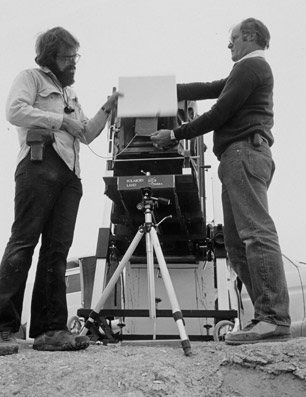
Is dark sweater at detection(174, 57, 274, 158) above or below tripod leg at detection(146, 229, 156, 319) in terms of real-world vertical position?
above

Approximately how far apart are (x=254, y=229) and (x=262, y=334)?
0.61m

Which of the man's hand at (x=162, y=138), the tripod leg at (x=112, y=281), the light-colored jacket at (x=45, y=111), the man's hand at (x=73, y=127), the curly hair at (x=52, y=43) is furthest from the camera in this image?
the man's hand at (x=162, y=138)

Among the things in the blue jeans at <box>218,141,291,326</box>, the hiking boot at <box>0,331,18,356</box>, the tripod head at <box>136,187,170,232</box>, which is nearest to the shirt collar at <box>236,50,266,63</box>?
the blue jeans at <box>218,141,291,326</box>

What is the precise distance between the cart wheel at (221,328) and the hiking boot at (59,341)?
145 cm

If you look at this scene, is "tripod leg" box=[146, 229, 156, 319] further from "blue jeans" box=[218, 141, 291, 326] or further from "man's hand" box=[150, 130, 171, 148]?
"man's hand" box=[150, 130, 171, 148]

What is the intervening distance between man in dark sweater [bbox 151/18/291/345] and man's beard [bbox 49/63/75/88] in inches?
29.9

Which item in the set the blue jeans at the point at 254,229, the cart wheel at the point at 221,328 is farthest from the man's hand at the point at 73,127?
the cart wheel at the point at 221,328

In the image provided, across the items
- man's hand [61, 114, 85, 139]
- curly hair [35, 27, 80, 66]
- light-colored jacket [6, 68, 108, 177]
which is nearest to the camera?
light-colored jacket [6, 68, 108, 177]

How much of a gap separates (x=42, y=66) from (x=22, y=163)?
2.40 ft

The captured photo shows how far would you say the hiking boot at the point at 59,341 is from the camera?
9.50 ft

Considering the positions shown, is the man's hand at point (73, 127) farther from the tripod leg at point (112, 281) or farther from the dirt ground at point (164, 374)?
the dirt ground at point (164, 374)

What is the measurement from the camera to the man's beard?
337 cm

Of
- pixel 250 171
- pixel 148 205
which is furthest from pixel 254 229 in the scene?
pixel 148 205

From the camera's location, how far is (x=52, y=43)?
3.28m
